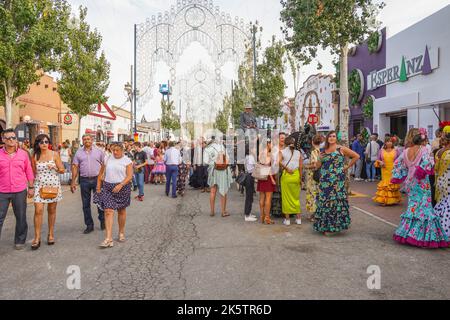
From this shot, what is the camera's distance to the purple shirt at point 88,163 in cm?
739

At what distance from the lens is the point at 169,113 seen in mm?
57094

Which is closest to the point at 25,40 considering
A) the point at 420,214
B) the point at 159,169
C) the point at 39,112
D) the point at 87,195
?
the point at 159,169

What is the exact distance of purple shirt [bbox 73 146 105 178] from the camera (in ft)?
24.2

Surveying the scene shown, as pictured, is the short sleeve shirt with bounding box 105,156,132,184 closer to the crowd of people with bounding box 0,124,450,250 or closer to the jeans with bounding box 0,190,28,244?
the crowd of people with bounding box 0,124,450,250

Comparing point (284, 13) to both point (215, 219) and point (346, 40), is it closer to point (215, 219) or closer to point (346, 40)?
point (346, 40)

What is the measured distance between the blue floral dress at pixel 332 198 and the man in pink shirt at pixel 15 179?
4.96m

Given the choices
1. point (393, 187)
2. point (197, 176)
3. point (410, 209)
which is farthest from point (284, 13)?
point (410, 209)

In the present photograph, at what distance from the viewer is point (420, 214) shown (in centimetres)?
609

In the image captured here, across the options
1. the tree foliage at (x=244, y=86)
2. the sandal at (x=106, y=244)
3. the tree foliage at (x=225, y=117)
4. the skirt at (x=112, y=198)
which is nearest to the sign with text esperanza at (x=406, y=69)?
the tree foliage at (x=244, y=86)

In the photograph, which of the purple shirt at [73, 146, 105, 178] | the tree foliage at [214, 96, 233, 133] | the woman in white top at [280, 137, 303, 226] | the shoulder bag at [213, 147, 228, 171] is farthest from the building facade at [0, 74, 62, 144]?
the tree foliage at [214, 96, 233, 133]

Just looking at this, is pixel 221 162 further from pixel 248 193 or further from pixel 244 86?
pixel 244 86

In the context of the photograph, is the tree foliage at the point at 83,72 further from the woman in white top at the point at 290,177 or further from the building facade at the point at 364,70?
the woman in white top at the point at 290,177
